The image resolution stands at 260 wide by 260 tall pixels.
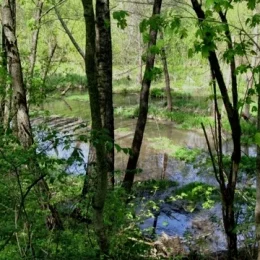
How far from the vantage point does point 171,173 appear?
14750 mm

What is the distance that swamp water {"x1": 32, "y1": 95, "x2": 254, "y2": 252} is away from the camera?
28.5 ft

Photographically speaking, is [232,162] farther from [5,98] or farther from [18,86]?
[5,98]

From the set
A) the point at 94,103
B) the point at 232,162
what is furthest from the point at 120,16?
the point at 232,162

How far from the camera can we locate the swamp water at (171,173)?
868 cm

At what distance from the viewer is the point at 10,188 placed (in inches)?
188

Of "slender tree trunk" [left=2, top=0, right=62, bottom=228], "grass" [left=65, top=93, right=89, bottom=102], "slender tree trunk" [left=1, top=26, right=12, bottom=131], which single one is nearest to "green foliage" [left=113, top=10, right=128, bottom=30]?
"slender tree trunk" [left=2, top=0, right=62, bottom=228]

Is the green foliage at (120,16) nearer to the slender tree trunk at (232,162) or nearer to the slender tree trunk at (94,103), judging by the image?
the slender tree trunk at (94,103)

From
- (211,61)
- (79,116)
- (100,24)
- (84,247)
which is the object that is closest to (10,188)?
(84,247)

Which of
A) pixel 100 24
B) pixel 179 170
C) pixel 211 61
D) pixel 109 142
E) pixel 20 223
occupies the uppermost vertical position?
pixel 100 24

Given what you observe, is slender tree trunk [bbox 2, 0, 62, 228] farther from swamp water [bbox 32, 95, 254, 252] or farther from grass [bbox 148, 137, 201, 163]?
grass [bbox 148, 137, 201, 163]

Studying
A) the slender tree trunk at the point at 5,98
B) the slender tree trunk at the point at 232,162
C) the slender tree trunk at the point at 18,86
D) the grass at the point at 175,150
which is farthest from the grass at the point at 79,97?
the slender tree trunk at the point at 232,162

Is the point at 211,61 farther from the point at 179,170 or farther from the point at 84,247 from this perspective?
the point at 179,170

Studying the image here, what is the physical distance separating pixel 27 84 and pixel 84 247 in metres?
5.45

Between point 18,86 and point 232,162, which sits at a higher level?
point 18,86
